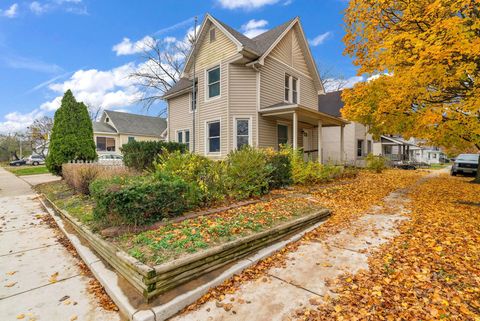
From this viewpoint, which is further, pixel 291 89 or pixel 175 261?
pixel 291 89

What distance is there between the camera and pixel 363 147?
22.5 meters

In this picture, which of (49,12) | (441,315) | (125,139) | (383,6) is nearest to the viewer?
(441,315)

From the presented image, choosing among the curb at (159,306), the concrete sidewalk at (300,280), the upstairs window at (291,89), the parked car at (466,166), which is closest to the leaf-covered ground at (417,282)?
the concrete sidewalk at (300,280)

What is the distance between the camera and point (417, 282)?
291 cm

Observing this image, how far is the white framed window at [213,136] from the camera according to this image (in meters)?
13.1

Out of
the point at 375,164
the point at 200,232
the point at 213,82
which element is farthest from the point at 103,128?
the point at 200,232

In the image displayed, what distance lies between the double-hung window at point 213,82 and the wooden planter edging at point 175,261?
1010 centimetres

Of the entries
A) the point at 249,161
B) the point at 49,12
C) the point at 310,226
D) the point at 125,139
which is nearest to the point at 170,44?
the point at 125,139

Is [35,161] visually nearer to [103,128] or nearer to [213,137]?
[103,128]

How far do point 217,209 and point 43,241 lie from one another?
3580mm

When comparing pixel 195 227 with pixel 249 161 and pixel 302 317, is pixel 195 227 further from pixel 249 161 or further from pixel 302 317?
pixel 249 161

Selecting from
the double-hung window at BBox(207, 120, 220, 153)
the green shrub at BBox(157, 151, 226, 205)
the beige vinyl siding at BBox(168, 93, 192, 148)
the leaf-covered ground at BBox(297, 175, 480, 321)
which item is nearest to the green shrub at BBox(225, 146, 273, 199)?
the green shrub at BBox(157, 151, 226, 205)

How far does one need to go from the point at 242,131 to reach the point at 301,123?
15.0 feet

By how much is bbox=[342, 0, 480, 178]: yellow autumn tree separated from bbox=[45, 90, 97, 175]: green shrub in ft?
41.0
